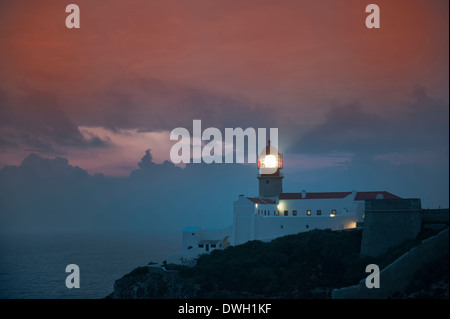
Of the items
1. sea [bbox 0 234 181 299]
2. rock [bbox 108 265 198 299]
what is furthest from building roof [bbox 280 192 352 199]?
sea [bbox 0 234 181 299]

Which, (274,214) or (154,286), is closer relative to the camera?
(154,286)

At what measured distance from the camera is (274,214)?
45906 millimetres

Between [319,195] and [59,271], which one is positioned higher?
[319,195]

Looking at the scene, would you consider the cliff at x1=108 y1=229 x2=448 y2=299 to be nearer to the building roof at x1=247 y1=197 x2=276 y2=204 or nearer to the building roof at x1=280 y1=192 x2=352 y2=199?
the building roof at x1=247 y1=197 x2=276 y2=204

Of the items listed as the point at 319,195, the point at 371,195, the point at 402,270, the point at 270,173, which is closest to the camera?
the point at 402,270

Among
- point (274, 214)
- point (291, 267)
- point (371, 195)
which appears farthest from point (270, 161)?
point (291, 267)

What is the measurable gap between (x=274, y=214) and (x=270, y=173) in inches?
160

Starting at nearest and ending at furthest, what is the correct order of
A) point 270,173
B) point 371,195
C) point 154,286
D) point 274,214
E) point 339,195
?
point 154,286 < point 371,195 < point 339,195 < point 274,214 < point 270,173

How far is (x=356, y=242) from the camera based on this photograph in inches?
1448

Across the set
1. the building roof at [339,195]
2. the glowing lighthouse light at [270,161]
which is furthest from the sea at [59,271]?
the building roof at [339,195]

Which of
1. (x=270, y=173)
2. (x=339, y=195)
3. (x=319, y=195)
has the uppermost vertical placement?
(x=270, y=173)

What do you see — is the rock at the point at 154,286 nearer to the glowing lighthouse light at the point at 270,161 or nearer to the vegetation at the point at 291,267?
the vegetation at the point at 291,267

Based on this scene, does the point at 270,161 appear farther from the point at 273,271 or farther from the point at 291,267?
the point at 273,271
